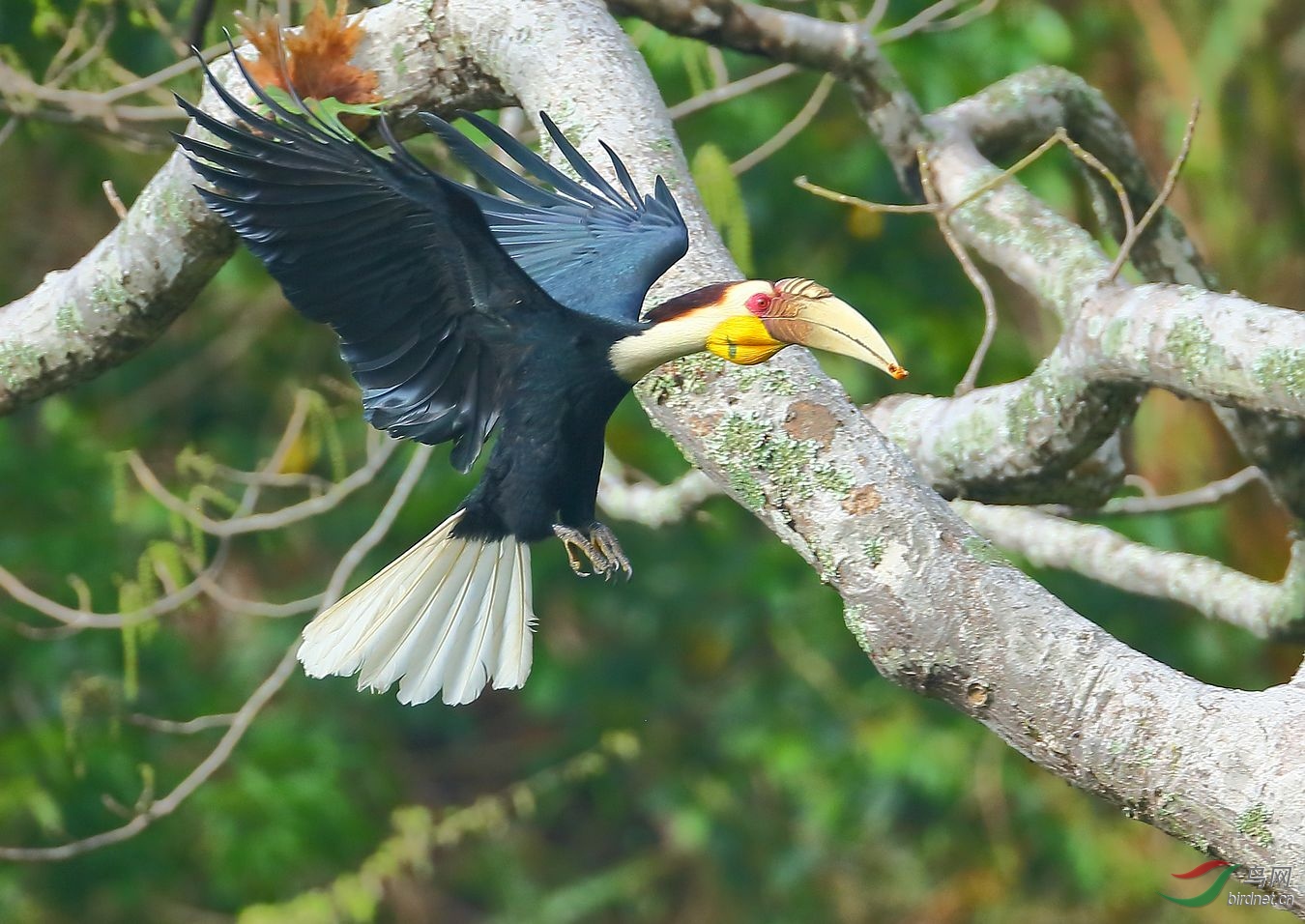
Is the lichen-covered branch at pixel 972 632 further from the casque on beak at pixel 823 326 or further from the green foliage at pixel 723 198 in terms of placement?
the green foliage at pixel 723 198

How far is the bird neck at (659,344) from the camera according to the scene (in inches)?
73.7

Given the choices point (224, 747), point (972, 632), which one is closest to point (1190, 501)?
point (972, 632)

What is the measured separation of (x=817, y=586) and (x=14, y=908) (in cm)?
303

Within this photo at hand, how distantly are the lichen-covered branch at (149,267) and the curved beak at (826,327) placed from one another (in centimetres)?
77

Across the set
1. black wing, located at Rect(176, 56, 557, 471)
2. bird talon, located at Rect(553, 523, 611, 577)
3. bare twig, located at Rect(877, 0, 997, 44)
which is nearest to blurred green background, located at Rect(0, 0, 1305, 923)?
bare twig, located at Rect(877, 0, 997, 44)

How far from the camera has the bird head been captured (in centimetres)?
180

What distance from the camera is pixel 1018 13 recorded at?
4992 mm

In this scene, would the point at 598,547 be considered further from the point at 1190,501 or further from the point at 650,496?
the point at 1190,501

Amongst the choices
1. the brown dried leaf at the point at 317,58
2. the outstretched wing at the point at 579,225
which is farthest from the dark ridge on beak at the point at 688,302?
the brown dried leaf at the point at 317,58

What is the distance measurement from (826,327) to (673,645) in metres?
4.78

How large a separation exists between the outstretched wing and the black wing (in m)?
0.14

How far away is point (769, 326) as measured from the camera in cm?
180

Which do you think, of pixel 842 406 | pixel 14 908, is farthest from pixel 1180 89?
pixel 14 908

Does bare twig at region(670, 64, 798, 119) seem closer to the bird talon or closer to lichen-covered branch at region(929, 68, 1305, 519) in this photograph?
lichen-covered branch at region(929, 68, 1305, 519)
